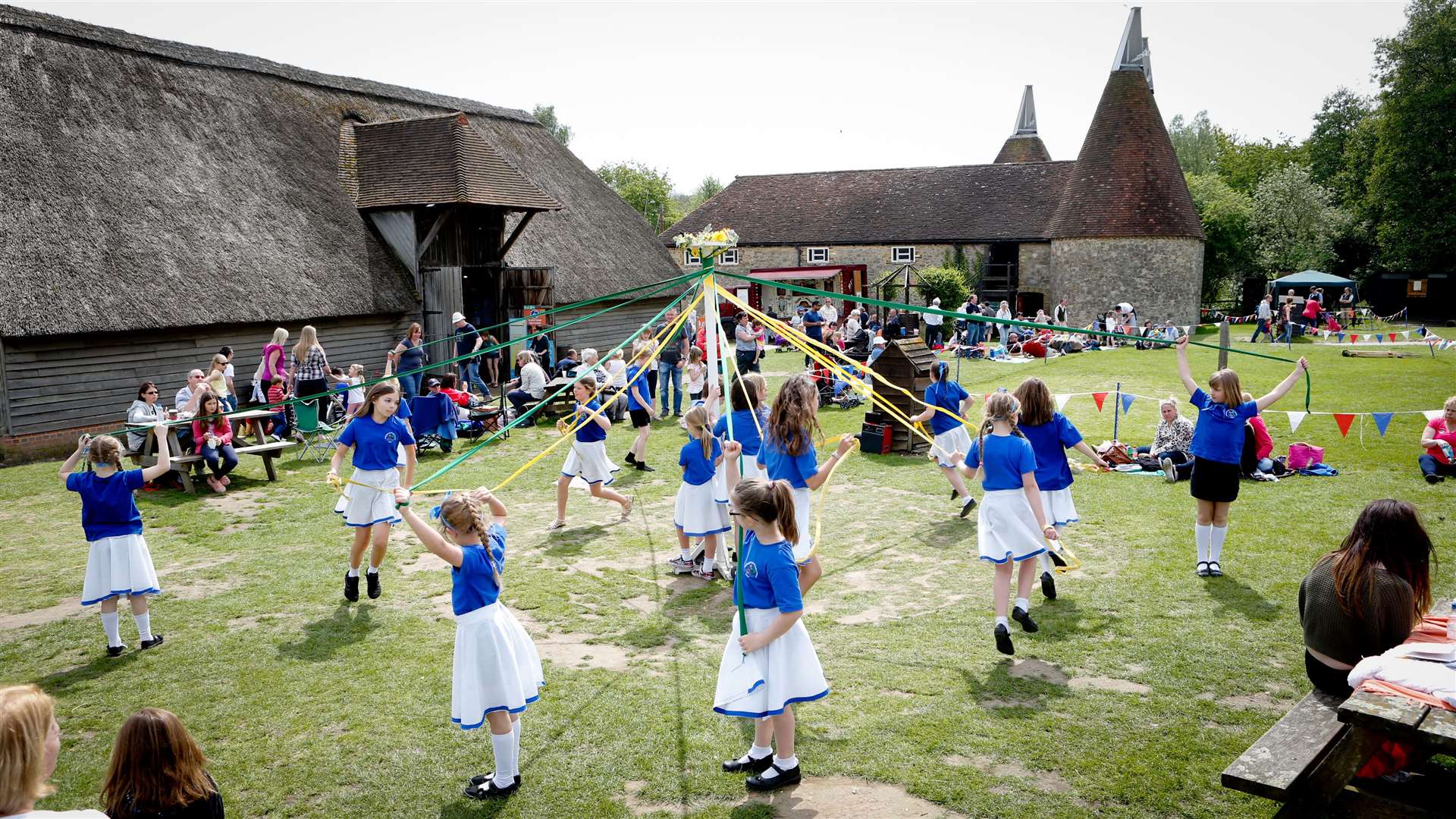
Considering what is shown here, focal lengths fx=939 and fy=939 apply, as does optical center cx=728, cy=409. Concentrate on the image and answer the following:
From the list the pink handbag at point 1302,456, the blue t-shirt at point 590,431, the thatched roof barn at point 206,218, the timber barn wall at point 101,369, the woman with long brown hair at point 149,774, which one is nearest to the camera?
the woman with long brown hair at point 149,774

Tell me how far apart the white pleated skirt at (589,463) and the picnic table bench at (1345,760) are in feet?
22.6

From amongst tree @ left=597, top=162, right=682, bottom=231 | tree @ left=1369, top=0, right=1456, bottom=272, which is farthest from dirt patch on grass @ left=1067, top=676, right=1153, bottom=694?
tree @ left=597, top=162, right=682, bottom=231

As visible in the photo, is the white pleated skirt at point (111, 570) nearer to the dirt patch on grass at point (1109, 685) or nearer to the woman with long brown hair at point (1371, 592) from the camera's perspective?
the dirt patch on grass at point (1109, 685)

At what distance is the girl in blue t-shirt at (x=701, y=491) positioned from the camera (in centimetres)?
806

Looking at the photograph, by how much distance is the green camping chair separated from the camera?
46.0ft

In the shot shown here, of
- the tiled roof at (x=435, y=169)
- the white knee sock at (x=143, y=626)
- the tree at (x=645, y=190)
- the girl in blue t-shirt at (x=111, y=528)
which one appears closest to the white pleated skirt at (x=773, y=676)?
the girl in blue t-shirt at (x=111, y=528)

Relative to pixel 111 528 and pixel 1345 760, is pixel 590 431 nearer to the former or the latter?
pixel 111 528

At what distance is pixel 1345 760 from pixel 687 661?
3866 millimetres

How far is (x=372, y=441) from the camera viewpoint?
775 cm

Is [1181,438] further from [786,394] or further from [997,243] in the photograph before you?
[997,243]

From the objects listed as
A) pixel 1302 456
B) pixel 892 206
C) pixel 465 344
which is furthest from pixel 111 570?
pixel 892 206

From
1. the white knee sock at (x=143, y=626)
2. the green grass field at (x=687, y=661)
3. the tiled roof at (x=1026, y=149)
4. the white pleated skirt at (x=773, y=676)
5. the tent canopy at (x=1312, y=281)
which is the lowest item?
the green grass field at (x=687, y=661)

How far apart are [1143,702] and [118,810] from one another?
17.2ft

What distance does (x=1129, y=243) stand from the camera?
105 feet
